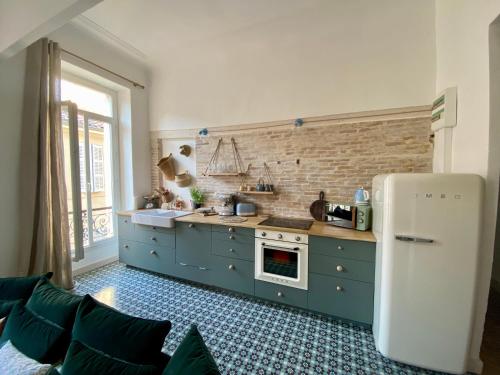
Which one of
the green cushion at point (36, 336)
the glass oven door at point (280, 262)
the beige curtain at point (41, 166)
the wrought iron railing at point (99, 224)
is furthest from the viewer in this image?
the wrought iron railing at point (99, 224)

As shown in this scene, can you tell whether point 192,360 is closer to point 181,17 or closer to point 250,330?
point 250,330

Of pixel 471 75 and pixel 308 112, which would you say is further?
pixel 308 112

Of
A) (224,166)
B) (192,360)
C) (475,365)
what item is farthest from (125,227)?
(475,365)

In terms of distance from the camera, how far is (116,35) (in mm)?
3059

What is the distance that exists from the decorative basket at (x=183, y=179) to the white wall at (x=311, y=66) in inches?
32.3

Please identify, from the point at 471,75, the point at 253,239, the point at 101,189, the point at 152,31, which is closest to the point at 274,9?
the point at 152,31

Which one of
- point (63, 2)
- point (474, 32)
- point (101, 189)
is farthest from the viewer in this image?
point (101, 189)

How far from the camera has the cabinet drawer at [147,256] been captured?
297cm

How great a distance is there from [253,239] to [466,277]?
1761 mm

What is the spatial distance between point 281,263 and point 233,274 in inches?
24.2

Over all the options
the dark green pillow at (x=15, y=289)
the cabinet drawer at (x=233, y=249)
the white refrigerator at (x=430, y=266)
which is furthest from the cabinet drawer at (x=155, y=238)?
the white refrigerator at (x=430, y=266)

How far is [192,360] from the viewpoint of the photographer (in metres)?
0.81

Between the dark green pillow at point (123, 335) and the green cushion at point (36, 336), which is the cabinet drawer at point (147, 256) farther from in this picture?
the dark green pillow at point (123, 335)

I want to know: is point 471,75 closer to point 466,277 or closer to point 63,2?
point 466,277
